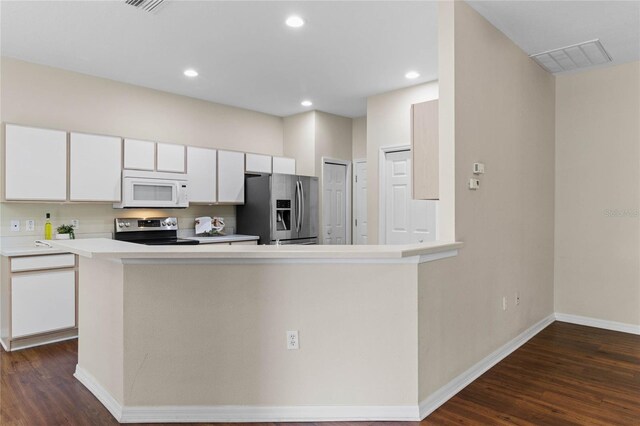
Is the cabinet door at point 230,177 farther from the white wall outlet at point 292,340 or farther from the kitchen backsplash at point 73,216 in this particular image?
the white wall outlet at point 292,340

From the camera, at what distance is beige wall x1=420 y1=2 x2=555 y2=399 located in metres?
2.71

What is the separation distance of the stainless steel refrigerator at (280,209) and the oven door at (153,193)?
3.23ft

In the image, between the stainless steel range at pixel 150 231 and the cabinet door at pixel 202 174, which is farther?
the cabinet door at pixel 202 174

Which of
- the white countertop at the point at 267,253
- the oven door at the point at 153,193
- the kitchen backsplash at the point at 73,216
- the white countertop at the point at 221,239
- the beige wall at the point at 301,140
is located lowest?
the white countertop at the point at 221,239

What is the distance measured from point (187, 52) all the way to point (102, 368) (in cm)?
278

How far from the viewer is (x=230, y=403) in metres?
2.41

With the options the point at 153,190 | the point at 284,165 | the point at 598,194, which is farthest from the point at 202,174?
the point at 598,194

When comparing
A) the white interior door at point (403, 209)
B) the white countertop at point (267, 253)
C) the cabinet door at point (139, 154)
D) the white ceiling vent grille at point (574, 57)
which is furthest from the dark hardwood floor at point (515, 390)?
the white ceiling vent grille at point (574, 57)

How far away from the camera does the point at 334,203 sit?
6340 millimetres

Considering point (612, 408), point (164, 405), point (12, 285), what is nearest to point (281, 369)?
point (164, 405)

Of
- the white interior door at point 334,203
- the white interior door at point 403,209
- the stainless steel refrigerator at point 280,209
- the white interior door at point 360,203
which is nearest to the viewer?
the white interior door at point 403,209

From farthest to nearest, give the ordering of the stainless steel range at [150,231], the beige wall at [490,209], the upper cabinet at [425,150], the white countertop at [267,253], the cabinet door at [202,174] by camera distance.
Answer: the cabinet door at [202,174]
the stainless steel range at [150,231]
the upper cabinet at [425,150]
the beige wall at [490,209]
the white countertop at [267,253]

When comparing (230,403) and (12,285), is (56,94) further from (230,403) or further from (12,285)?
(230,403)

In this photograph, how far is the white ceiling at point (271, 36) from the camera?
305 cm
